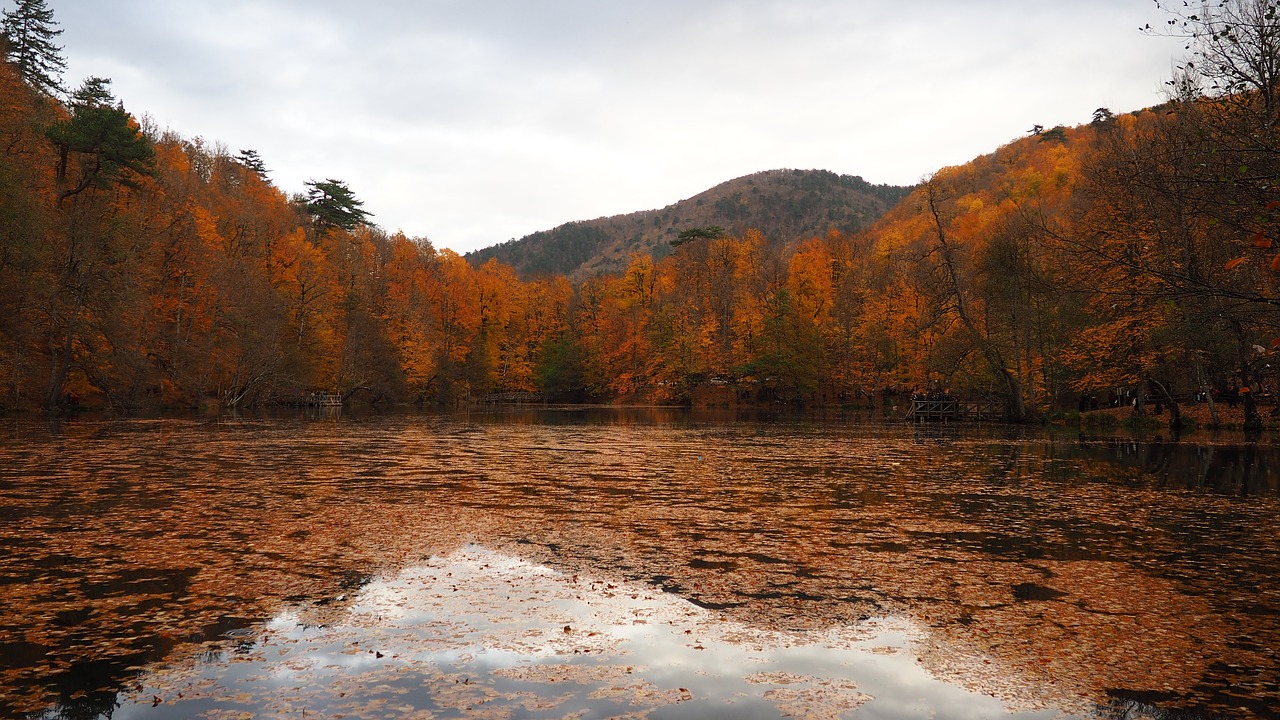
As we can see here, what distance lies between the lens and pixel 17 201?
29.3 m

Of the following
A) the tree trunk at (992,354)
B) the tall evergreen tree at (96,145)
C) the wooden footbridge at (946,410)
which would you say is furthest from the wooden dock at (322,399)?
the tree trunk at (992,354)

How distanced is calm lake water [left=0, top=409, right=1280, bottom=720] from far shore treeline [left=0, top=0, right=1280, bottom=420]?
2956 millimetres

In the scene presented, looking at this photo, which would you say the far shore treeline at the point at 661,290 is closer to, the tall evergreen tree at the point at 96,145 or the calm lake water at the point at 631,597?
the tall evergreen tree at the point at 96,145

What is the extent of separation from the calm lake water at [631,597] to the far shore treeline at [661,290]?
2.96m

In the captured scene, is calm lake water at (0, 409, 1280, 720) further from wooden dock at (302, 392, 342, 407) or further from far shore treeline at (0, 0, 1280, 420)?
wooden dock at (302, 392, 342, 407)

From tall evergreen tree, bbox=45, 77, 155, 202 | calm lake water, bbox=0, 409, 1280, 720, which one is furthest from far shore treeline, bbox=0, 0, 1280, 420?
calm lake water, bbox=0, 409, 1280, 720

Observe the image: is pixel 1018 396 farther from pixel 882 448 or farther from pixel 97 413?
pixel 97 413

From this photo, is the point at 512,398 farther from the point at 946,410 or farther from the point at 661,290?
the point at 946,410

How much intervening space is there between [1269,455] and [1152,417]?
14793mm

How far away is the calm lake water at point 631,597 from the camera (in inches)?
186

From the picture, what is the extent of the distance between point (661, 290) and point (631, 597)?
84.2 metres

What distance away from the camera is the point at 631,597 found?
6938mm

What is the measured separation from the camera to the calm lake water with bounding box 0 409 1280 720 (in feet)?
15.5

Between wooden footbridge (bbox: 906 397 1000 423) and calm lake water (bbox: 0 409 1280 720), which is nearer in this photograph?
calm lake water (bbox: 0 409 1280 720)
